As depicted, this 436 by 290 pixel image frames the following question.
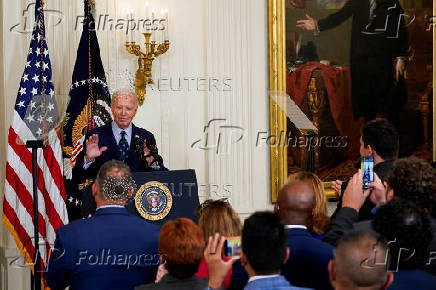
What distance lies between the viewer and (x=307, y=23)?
9164 mm

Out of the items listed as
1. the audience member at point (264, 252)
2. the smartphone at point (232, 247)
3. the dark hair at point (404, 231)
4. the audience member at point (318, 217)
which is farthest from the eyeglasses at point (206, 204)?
the dark hair at point (404, 231)

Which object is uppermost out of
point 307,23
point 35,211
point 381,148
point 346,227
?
point 307,23

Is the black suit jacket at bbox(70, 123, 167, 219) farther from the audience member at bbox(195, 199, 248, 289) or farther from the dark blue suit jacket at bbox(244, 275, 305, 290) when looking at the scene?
the dark blue suit jacket at bbox(244, 275, 305, 290)

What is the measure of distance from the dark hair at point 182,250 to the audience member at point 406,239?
3.20 feet

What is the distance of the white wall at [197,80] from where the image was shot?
820 cm

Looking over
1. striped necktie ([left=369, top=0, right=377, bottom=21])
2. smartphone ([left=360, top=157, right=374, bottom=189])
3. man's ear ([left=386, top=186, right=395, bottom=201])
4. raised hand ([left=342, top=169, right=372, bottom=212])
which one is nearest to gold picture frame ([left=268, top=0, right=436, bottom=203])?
striped necktie ([left=369, top=0, right=377, bottom=21])

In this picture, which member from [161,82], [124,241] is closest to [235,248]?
[124,241]

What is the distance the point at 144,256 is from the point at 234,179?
4.36 m

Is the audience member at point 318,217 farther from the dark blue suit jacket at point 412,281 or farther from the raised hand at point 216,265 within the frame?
the dark blue suit jacket at point 412,281

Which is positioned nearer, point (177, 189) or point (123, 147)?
point (177, 189)

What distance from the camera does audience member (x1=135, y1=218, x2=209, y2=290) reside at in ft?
13.1

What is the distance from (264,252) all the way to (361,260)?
0.52m

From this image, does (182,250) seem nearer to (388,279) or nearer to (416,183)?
(388,279)

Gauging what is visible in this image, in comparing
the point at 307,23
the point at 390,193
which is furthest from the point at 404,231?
the point at 307,23
